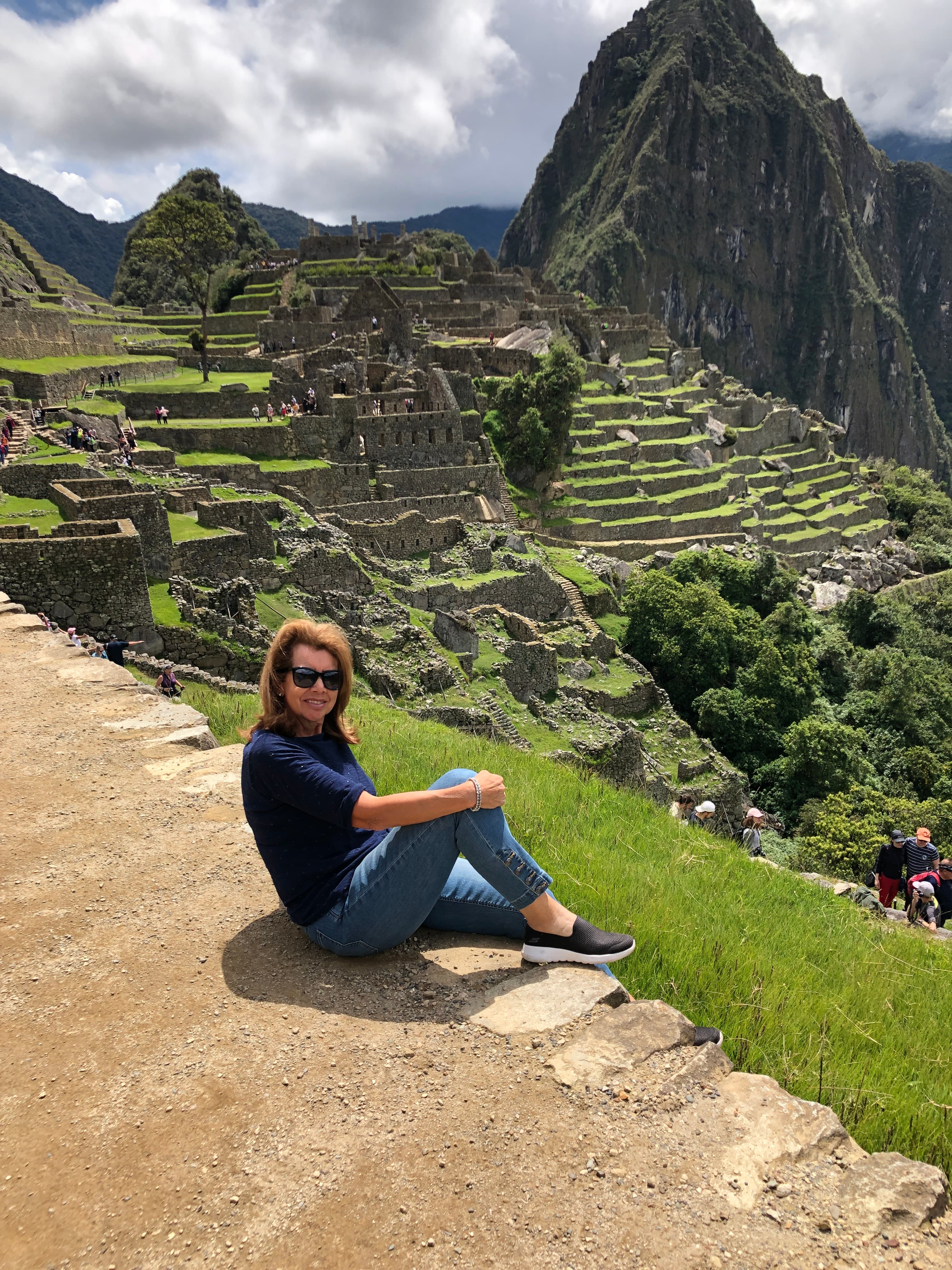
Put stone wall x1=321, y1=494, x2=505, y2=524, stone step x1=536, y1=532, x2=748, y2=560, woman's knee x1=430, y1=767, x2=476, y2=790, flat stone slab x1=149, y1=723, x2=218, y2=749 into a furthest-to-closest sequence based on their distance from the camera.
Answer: stone step x1=536, y1=532, x2=748, y2=560 → stone wall x1=321, y1=494, x2=505, y2=524 → flat stone slab x1=149, y1=723, x2=218, y2=749 → woman's knee x1=430, y1=767, x2=476, y2=790

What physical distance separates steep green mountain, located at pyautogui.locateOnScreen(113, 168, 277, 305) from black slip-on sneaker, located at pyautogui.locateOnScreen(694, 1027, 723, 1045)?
205ft

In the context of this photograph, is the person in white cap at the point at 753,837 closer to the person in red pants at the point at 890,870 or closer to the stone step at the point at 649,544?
the person in red pants at the point at 890,870

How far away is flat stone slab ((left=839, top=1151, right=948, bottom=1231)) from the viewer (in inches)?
95.5

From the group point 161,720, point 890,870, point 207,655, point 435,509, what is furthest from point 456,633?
point 161,720

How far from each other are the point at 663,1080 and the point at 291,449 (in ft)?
84.7

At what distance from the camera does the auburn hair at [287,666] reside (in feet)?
12.0

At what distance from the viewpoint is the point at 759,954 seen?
422 centimetres

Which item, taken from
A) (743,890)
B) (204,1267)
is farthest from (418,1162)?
(743,890)

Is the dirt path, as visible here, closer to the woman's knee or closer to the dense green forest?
the woman's knee

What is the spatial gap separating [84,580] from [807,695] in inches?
804

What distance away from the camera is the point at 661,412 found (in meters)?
45.1

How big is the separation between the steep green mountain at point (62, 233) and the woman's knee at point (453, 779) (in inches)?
5813

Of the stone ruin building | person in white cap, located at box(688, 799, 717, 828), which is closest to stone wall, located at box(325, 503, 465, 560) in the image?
the stone ruin building

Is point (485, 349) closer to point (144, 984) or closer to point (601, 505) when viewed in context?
point (601, 505)
